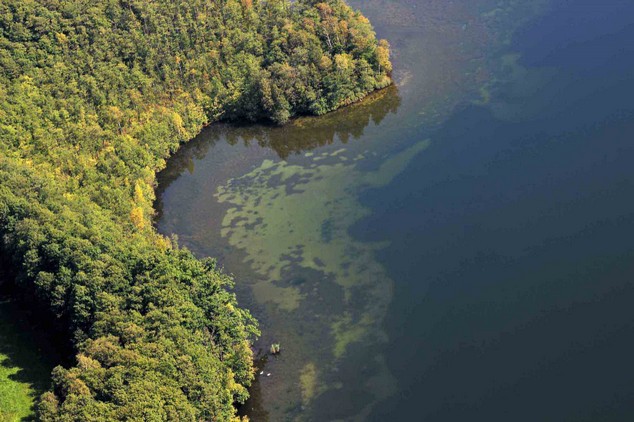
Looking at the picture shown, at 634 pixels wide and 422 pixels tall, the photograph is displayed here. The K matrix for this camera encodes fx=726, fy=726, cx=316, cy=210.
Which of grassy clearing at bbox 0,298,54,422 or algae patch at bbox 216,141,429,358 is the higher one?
algae patch at bbox 216,141,429,358

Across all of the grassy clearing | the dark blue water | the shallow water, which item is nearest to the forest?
the grassy clearing

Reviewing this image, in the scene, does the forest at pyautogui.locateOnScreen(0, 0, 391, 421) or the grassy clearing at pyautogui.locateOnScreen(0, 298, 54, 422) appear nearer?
the forest at pyautogui.locateOnScreen(0, 0, 391, 421)

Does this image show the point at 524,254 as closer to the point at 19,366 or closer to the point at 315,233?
the point at 315,233

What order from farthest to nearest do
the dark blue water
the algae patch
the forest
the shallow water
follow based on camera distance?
the algae patch
the shallow water
the dark blue water
the forest

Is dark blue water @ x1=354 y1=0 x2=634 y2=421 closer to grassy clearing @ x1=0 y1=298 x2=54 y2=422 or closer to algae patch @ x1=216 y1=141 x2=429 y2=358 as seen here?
algae patch @ x1=216 y1=141 x2=429 y2=358

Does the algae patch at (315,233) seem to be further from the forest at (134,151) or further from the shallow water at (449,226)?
the forest at (134,151)

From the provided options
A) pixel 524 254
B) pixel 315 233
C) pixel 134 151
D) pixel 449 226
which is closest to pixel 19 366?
pixel 315 233

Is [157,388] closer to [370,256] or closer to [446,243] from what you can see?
[370,256]
